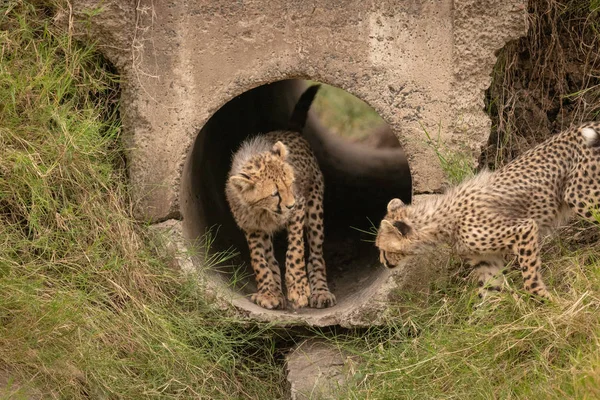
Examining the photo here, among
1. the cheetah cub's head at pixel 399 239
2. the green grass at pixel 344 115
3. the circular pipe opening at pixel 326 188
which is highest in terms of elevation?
the cheetah cub's head at pixel 399 239

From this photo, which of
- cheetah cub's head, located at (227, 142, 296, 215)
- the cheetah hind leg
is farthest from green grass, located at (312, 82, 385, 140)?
the cheetah hind leg

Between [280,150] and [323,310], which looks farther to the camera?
[323,310]

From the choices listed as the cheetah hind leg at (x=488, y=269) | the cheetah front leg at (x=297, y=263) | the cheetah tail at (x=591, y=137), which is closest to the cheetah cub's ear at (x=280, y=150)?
the cheetah front leg at (x=297, y=263)

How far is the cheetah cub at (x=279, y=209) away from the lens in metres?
6.60

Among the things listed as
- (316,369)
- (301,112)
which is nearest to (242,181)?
(316,369)

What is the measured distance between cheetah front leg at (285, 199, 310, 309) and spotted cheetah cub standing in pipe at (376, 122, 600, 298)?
92 cm

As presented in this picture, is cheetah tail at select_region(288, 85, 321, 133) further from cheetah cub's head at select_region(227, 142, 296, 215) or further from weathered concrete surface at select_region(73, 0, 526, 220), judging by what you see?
weathered concrete surface at select_region(73, 0, 526, 220)

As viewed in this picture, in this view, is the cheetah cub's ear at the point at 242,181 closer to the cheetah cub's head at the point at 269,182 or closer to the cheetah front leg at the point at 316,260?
the cheetah cub's head at the point at 269,182

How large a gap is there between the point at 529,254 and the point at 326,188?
3.73 m

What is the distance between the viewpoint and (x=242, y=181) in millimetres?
6617

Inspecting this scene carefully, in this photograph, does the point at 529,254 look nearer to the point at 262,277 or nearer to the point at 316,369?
the point at 316,369

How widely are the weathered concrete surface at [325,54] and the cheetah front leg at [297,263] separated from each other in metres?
0.95

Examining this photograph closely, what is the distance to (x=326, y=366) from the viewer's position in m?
6.22

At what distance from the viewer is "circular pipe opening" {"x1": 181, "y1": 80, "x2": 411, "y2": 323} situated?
709 cm
